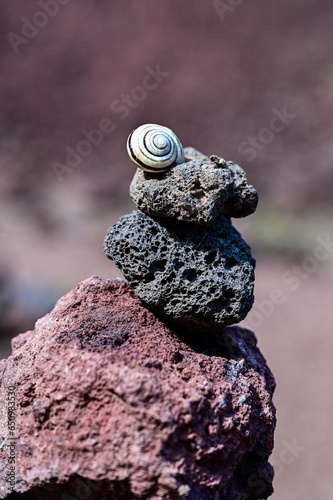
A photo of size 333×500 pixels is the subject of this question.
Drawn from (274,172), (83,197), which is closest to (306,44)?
(274,172)

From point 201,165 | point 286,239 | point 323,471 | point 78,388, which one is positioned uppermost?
point 286,239

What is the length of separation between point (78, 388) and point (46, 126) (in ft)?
22.0

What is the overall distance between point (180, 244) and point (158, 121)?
18.2 feet

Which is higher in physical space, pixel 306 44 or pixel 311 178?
pixel 306 44

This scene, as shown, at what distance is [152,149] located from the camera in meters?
1.85

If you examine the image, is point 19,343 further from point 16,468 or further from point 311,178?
point 311,178

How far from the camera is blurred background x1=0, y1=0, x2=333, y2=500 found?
6.00 m

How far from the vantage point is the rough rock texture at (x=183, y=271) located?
1848 mm

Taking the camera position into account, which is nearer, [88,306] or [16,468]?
[16,468]

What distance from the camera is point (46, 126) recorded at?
298 inches
